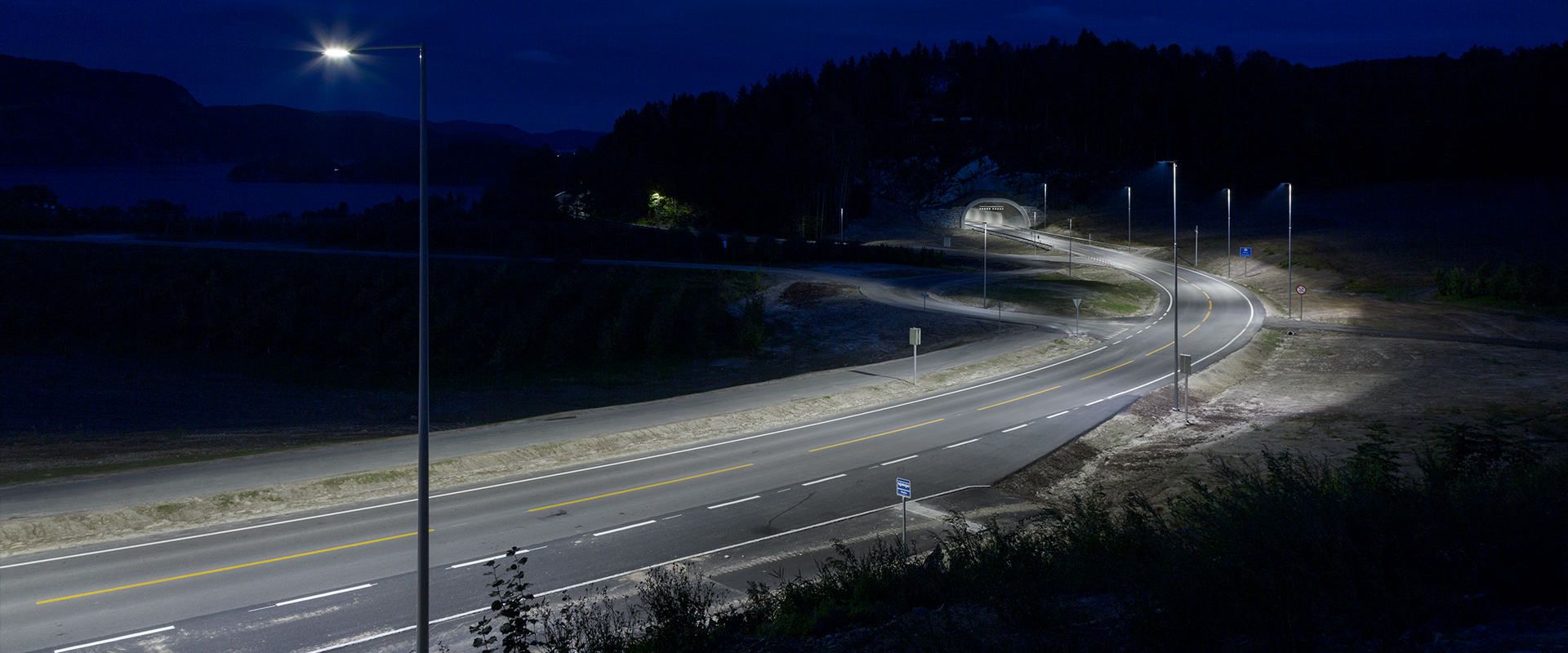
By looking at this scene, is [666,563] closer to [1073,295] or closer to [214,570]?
[214,570]

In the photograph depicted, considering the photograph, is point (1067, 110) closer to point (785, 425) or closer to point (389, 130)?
point (389, 130)

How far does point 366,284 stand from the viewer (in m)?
60.7

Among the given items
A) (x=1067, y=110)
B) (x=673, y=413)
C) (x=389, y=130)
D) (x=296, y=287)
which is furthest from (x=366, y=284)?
(x=1067, y=110)

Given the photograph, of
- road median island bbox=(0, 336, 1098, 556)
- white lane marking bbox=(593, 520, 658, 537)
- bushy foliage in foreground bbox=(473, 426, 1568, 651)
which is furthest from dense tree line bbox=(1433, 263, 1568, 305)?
white lane marking bbox=(593, 520, 658, 537)

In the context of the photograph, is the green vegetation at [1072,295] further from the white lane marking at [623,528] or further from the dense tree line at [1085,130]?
the dense tree line at [1085,130]

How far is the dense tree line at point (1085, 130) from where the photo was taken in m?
100

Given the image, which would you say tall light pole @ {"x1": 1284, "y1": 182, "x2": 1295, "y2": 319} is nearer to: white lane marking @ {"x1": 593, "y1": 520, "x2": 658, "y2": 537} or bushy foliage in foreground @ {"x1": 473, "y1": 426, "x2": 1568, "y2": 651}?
white lane marking @ {"x1": 593, "y1": 520, "x2": 658, "y2": 537}

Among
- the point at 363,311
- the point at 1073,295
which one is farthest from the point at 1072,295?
the point at 363,311

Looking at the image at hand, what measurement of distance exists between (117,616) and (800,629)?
1048cm

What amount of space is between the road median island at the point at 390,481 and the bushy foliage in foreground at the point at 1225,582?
1020cm

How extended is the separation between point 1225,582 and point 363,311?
5895 cm

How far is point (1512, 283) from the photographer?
52.8 metres

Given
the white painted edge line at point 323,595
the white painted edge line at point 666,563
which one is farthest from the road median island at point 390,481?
the white painted edge line at point 666,563

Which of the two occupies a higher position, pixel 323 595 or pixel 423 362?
pixel 423 362
